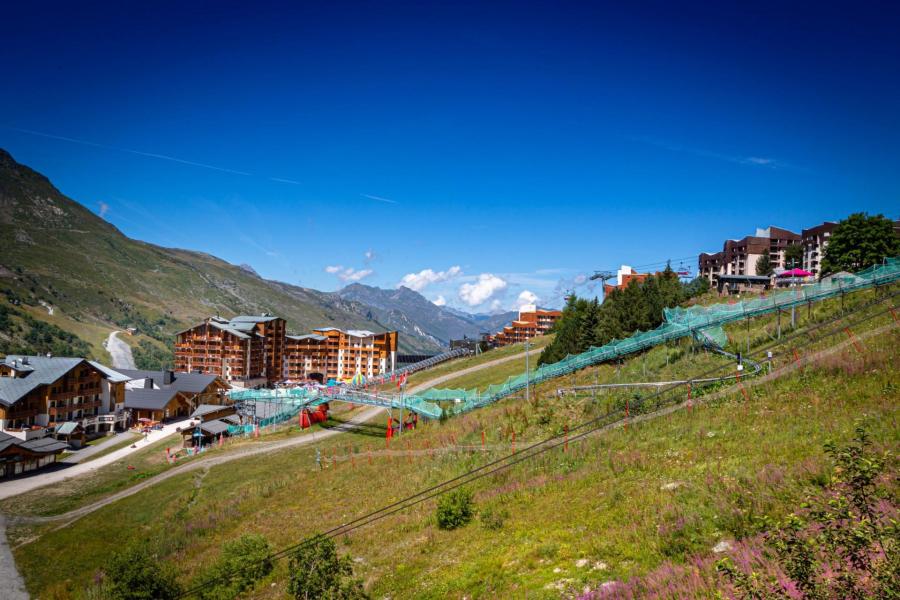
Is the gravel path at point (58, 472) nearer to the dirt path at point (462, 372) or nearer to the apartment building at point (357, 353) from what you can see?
the dirt path at point (462, 372)

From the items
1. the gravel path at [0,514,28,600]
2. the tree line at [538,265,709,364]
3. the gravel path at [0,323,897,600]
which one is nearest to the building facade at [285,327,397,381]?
the gravel path at [0,323,897,600]

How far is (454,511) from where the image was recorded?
20453 millimetres

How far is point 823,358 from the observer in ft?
81.1

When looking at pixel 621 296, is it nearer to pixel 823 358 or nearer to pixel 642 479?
pixel 823 358

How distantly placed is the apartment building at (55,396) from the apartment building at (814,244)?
15241cm

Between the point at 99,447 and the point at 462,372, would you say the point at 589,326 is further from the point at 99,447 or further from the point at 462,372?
the point at 99,447

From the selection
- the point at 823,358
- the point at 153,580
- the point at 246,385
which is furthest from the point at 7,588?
the point at 246,385

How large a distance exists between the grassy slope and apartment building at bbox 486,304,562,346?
132m

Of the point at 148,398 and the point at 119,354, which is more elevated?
the point at 148,398

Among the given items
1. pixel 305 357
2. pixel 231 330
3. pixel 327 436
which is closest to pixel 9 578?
pixel 327 436

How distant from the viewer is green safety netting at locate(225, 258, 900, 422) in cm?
3825

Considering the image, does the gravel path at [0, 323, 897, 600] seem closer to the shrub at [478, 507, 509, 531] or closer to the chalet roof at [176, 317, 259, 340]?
the shrub at [478, 507, 509, 531]

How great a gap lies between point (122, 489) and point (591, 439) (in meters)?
44.5

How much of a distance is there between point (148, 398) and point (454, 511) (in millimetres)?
81558
